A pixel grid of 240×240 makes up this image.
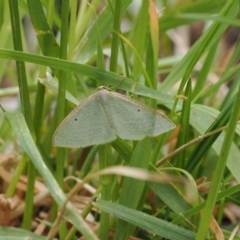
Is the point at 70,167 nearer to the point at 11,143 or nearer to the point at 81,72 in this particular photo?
the point at 11,143

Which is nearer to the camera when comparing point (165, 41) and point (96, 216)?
point (96, 216)

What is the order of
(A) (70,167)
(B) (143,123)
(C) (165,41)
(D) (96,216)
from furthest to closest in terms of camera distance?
(C) (165,41) < (A) (70,167) < (D) (96,216) < (B) (143,123)

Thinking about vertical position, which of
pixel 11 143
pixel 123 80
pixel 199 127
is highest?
pixel 123 80

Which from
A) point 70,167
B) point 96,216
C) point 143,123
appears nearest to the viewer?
point 143,123

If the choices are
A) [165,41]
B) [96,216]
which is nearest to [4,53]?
[96,216]

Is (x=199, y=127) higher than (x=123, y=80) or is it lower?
lower

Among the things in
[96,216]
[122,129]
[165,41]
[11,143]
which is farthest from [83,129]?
[165,41]
